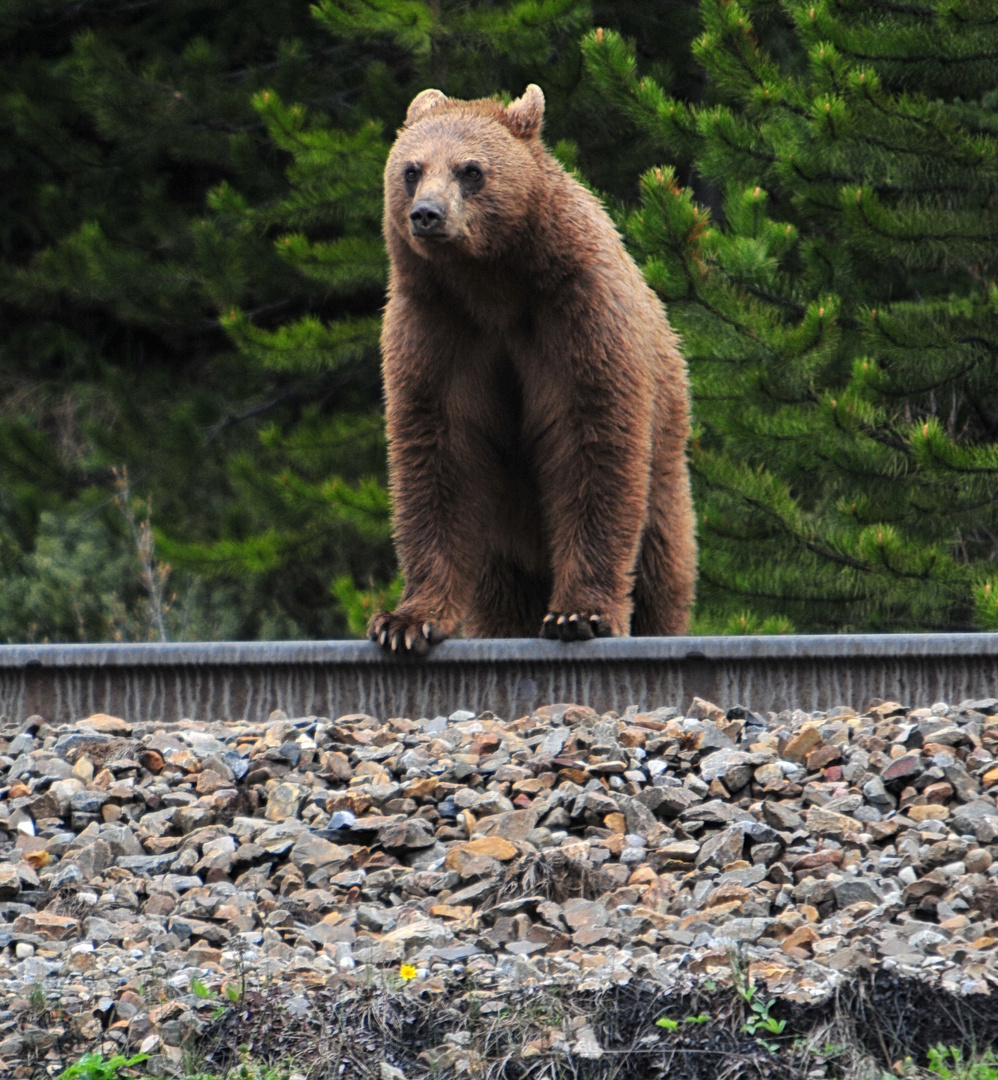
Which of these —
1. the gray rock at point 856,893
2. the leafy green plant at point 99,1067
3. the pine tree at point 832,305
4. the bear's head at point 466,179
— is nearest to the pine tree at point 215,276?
the pine tree at point 832,305

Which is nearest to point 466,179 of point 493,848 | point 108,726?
point 108,726

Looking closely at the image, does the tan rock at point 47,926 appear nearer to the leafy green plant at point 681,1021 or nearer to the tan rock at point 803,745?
the leafy green plant at point 681,1021

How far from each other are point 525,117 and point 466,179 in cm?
35

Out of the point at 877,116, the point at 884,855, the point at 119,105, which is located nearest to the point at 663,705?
the point at 884,855

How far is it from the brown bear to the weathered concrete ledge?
0.14 meters

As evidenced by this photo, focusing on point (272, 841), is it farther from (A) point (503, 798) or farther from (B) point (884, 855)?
(B) point (884, 855)

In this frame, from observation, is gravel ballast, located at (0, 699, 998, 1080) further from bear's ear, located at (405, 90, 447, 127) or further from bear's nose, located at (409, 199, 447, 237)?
bear's ear, located at (405, 90, 447, 127)

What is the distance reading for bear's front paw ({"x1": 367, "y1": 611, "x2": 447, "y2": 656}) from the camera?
423 cm

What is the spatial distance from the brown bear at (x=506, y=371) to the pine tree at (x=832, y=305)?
2918 mm

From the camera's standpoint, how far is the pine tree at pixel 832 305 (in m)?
7.35

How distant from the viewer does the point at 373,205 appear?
9.25m

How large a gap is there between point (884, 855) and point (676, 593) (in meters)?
2.16

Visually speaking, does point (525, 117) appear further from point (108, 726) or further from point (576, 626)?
point (108, 726)

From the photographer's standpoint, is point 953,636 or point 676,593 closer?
point 953,636
